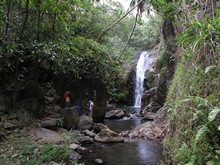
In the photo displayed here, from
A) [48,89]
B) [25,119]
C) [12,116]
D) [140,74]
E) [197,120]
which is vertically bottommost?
[25,119]

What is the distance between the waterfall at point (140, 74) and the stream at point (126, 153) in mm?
A: 10888

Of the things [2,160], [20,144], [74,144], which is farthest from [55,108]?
[2,160]

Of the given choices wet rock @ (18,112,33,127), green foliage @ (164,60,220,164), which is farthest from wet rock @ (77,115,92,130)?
green foliage @ (164,60,220,164)

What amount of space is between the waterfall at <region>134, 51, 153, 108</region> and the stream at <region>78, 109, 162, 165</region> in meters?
10.9

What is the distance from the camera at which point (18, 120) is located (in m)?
8.22

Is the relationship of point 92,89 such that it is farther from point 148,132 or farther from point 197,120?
point 197,120

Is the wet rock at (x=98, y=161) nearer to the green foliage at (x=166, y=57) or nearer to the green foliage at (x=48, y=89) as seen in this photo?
the green foliage at (x=48, y=89)

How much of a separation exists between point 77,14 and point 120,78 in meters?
9.24

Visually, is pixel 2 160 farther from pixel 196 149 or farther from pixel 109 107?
pixel 109 107

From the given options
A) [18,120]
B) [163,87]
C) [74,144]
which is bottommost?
[74,144]

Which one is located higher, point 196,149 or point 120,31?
point 120,31

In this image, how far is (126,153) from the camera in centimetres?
778

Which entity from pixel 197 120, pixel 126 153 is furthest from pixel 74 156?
pixel 197 120

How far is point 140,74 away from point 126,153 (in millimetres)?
13840
